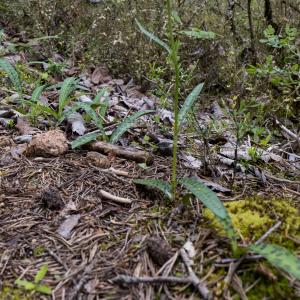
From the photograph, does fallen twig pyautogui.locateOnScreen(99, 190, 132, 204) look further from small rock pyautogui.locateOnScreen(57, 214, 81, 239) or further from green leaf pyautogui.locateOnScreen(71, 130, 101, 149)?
green leaf pyautogui.locateOnScreen(71, 130, 101, 149)

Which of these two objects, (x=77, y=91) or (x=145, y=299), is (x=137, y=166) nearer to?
(x=145, y=299)

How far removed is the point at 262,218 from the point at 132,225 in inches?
20.5

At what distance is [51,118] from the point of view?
107 inches

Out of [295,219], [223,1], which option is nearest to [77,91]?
[295,219]

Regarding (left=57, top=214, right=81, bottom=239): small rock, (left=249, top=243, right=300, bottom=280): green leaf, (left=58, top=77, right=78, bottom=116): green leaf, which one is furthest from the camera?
(left=58, top=77, right=78, bottom=116): green leaf

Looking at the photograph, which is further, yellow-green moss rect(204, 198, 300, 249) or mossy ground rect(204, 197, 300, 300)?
yellow-green moss rect(204, 198, 300, 249)

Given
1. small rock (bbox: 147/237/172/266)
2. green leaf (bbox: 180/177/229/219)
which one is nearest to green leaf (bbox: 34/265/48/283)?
small rock (bbox: 147/237/172/266)

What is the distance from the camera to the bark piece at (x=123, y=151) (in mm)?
2123

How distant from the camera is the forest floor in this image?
129 centimetres

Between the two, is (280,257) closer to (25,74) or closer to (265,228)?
(265,228)

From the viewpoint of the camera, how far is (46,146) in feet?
7.00

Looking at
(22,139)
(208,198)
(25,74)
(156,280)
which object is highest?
(208,198)

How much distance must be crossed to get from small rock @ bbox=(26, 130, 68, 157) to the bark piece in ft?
0.57

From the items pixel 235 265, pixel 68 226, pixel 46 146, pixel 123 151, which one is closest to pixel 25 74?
pixel 46 146
